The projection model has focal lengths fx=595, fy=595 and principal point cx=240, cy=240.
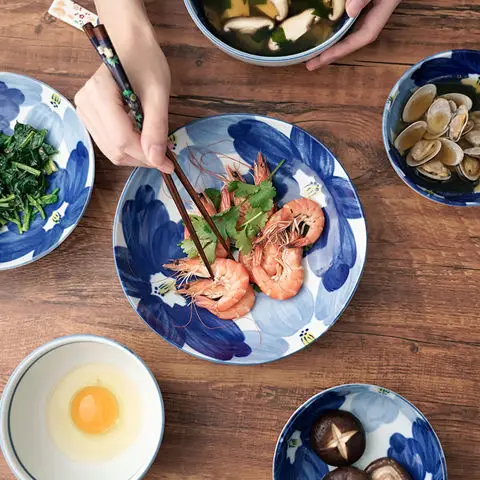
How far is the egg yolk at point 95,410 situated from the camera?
1.52 m

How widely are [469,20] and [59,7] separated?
41.3 inches

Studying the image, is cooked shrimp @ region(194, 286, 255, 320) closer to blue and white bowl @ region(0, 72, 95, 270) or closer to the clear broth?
blue and white bowl @ region(0, 72, 95, 270)

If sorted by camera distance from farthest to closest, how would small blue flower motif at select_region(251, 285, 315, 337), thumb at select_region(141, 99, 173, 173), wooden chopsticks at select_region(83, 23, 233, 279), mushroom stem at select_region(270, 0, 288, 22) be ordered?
1. small blue flower motif at select_region(251, 285, 315, 337)
2. mushroom stem at select_region(270, 0, 288, 22)
3. thumb at select_region(141, 99, 173, 173)
4. wooden chopsticks at select_region(83, 23, 233, 279)

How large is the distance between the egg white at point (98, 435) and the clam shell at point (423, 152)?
2.93 ft

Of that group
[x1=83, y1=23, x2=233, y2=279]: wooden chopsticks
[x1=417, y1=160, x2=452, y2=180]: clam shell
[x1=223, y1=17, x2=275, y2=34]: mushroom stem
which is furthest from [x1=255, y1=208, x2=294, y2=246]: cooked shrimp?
[x1=223, y1=17, x2=275, y2=34]: mushroom stem

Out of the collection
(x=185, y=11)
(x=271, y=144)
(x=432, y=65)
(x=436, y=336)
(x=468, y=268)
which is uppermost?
(x=185, y=11)

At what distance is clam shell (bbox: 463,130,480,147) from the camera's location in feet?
4.66

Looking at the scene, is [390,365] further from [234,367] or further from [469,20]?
[469,20]

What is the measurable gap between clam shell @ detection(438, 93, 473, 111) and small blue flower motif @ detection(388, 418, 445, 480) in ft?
2.50

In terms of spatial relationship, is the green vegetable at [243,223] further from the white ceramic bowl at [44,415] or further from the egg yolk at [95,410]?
the egg yolk at [95,410]

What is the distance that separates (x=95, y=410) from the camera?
152 centimetres

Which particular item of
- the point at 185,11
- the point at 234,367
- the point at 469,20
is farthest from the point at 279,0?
the point at 234,367

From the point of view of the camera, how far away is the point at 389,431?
1.49 m

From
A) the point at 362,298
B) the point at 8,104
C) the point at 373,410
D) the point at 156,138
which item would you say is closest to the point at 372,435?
the point at 373,410
